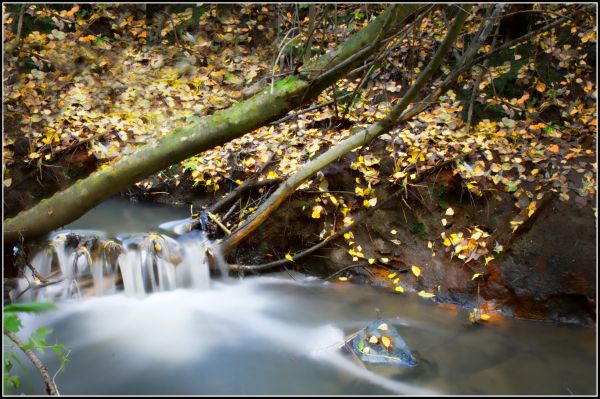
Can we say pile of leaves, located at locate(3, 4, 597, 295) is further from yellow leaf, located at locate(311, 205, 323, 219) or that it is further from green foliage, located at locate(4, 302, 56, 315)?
green foliage, located at locate(4, 302, 56, 315)

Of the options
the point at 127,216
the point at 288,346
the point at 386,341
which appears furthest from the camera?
the point at 127,216

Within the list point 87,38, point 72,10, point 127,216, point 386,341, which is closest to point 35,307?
point 386,341

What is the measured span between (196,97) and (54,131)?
2.49m

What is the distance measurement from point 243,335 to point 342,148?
7.71ft

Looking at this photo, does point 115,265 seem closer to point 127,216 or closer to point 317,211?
point 127,216

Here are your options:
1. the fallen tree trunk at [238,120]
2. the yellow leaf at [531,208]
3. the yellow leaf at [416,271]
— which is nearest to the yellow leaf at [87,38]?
the fallen tree trunk at [238,120]

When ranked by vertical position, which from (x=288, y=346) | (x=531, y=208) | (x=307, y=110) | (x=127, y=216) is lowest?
(x=288, y=346)

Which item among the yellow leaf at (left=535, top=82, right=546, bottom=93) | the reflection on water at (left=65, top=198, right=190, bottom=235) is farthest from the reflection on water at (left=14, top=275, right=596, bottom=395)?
the yellow leaf at (left=535, top=82, right=546, bottom=93)

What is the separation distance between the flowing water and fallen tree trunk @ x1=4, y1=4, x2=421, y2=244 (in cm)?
143

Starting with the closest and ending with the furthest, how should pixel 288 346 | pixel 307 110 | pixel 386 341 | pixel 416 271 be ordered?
pixel 386 341
pixel 288 346
pixel 307 110
pixel 416 271

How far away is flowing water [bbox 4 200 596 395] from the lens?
3.69 meters

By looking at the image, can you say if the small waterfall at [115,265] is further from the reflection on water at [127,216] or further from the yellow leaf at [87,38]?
the yellow leaf at [87,38]

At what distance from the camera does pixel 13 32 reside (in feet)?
25.5

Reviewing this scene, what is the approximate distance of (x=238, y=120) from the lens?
2.80m
